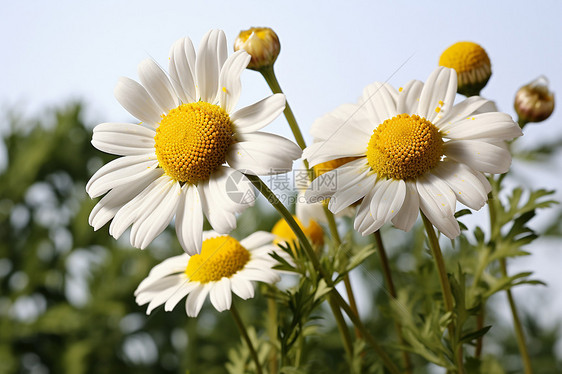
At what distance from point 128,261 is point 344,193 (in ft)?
3.10

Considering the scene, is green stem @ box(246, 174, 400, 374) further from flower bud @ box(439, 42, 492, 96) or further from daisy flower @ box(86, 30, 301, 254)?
flower bud @ box(439, 42, 492, 96)

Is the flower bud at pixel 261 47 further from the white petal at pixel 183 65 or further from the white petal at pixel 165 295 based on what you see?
the white petal at pixel 165 295

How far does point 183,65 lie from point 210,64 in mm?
22

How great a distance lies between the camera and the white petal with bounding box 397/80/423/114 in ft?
1.41

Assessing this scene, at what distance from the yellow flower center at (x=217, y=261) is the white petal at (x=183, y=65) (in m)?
0.16

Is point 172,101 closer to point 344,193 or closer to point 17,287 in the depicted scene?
point 344,193

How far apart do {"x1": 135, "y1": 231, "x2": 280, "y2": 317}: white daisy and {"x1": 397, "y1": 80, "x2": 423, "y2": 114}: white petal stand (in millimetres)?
155

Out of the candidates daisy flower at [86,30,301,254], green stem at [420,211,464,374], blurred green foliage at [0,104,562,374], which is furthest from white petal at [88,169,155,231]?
blurred green foliage at [0,104,562,374]

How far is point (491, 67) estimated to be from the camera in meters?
0.54

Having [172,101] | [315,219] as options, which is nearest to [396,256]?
[315,219]

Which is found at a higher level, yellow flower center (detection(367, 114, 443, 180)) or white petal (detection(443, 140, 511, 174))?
yellow flower center (detection(367, 114, 443, 180))

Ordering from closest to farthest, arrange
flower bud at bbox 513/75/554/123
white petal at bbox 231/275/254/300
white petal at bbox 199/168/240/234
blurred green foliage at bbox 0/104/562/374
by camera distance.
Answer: white petal at bbox 199/168/240/234, white petal at bbox 231/275/254/300, flower bud at bbox 513/75/554/123, blurred green foliage at bbox 0/104/562/374

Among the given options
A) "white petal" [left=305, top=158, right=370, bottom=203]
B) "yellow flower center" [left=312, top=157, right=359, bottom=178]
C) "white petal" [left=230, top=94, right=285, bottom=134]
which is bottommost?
"yellow flower center" [left=312, top=157, right=359, bottom=178]

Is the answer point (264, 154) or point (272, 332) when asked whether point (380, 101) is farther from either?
point (272, 332)
